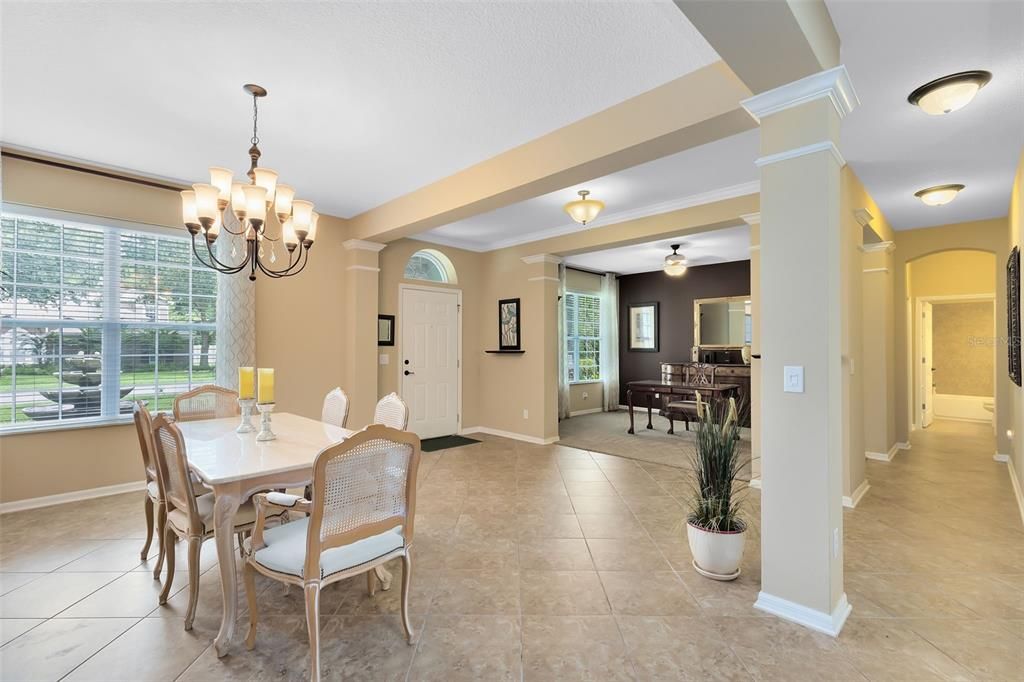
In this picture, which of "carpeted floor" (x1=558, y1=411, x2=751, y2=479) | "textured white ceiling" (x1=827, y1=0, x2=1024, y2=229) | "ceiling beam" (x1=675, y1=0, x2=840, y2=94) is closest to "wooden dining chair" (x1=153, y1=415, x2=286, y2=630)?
"ceiling beam" (x1=675, y1=0, x2=840, y2=94)

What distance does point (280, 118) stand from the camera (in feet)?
9.64

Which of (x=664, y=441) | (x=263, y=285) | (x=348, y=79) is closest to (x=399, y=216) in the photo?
(x=263, y=285)

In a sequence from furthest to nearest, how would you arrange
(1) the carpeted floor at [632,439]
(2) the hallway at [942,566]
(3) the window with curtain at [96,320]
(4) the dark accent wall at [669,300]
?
(4) the dark accent wall at [669,300] → (1) the carpeted floor at [632,439] → (3) the window with curtain at [96,320] → (2) the hallway at [942,566]

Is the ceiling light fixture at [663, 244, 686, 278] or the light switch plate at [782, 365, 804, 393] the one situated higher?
the ceiling light fixture at [663, 244, 686, 278]

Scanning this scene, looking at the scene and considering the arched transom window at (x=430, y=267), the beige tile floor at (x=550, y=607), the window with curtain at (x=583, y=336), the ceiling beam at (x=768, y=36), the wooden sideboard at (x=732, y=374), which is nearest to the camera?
the ceiling beam at (x=768, y=36)

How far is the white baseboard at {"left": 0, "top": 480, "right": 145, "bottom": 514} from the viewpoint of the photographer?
3.41 metres

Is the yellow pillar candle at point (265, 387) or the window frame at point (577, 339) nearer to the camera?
the yellow pillar candle at point (265, 387)

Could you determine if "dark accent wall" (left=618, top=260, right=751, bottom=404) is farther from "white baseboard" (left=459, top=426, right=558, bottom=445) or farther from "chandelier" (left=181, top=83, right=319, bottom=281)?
"chandelier" (left=181, top=83, right=319, bottom=281)

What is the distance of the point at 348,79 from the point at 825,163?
2.39 metres

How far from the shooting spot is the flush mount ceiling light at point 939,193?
12.9ft

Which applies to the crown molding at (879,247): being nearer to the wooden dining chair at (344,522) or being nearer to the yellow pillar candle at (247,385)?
the wooden dining chair at (344,522)

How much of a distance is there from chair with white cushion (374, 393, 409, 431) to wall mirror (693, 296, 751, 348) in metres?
6.50

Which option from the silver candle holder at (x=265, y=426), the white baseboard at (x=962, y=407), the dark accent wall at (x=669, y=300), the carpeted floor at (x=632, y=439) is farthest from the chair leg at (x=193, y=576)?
the white baseboard at (x=962, y=407)

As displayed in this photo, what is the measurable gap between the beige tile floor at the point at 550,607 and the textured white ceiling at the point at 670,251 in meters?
3.66
